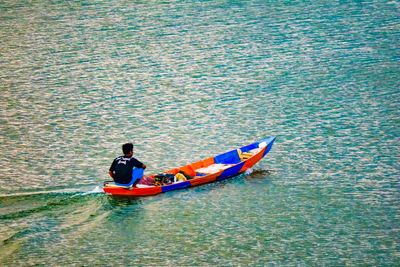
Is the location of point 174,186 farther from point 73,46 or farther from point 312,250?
point 73,46

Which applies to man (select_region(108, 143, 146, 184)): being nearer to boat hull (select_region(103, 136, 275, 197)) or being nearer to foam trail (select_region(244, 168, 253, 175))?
boat hull (select_region(103, 136, 275, 197))

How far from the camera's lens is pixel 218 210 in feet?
65.9

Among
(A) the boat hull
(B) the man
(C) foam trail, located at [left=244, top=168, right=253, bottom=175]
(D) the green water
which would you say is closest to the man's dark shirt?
(B) the man

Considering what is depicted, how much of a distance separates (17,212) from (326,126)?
9.84 metres

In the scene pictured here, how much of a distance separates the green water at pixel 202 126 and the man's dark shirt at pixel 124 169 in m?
0.50

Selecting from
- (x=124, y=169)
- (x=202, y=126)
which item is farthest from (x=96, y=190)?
(x=202, y=126)

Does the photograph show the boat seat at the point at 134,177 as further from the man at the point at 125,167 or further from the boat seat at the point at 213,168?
the boat seat at the point at 213,168

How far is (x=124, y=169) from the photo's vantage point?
67.1 feet

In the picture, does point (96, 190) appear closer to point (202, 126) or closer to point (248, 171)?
point (248, 171)

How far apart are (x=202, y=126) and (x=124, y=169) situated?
6150mm

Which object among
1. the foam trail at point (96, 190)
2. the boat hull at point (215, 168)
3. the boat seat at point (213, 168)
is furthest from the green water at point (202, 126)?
the boat seat at point (213, 168)

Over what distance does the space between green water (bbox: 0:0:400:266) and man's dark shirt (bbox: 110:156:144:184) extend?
50cm

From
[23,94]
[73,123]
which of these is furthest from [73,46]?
[73,123]

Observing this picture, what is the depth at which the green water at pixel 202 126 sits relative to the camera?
18609mm
